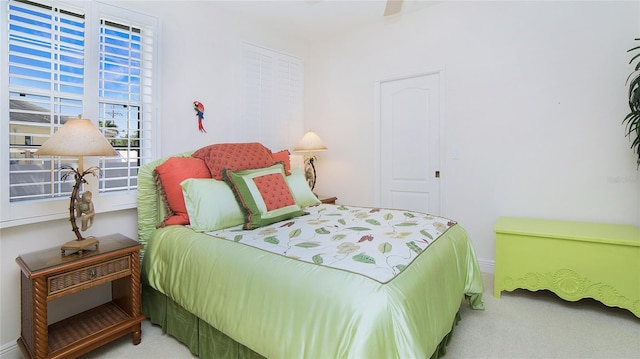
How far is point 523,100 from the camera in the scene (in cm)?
295

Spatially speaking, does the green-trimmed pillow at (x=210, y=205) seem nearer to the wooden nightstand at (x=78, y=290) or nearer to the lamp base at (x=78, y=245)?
the wooden nightstand at (x=78, y=290)

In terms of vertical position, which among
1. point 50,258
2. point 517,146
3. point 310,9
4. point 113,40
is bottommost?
point 50,258

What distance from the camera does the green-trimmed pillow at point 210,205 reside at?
6.93ft

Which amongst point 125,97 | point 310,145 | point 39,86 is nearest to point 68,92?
point 39,86

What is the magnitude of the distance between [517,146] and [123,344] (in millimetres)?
3540

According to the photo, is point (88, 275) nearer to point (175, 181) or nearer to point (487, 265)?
point (175, 181)

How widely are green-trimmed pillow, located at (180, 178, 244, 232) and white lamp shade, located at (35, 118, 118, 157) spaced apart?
553 millimetres

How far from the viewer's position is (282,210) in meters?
2.33

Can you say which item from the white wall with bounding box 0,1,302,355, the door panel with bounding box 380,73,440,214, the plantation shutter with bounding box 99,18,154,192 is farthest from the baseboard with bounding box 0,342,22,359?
the door panel with bounding box 380,73,440,214

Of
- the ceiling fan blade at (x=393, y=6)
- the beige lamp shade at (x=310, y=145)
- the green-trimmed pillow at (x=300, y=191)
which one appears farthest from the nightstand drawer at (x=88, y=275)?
the ceiling fan blade at (x=393, y=6)

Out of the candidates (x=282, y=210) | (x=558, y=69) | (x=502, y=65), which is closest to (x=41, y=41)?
(x=282, y=210)

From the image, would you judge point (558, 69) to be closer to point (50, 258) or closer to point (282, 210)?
point (282, 210)

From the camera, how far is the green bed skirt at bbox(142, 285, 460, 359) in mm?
1671

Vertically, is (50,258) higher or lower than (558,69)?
lower
